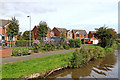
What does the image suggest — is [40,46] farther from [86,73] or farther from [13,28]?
[13,28]

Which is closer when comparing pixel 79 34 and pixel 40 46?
pixel 40 46

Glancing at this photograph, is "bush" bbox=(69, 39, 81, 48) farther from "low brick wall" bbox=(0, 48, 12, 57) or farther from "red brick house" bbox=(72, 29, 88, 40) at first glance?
"red brick house" bbox=(72, 29, 88, 40)

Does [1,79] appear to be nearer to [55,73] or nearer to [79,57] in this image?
[55,73]

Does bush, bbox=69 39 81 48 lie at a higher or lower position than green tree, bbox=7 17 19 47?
lower

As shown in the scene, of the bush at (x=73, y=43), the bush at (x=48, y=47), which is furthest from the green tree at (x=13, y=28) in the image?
the bush at (x=73, y=43)

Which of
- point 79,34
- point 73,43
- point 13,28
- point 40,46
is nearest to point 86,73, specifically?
point 40,46

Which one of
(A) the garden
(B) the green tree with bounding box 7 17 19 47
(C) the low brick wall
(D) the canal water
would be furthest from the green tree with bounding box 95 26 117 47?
(C) the low brick wall

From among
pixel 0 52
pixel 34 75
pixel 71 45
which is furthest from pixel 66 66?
pixel 71 45

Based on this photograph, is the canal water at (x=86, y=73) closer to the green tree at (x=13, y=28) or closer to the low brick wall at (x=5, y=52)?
the low brick wall at (x=5, y=52)

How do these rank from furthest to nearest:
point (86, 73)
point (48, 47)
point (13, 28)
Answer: point (13, 28), point (48, 47), point (86, 73)

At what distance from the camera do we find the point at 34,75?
7398 mm

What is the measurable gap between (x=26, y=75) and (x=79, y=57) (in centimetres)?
635

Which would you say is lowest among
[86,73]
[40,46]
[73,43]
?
[86,73]

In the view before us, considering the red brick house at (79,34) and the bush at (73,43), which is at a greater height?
the red brick house at (79,34)
